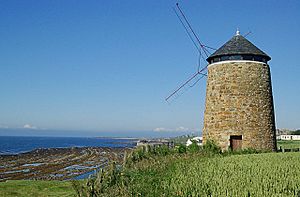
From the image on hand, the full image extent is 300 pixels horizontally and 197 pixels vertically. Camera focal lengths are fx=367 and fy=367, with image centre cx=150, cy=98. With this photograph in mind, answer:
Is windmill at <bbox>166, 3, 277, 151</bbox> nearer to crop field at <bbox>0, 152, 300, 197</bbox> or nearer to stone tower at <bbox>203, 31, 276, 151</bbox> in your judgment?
stone tower at <bbox>203, 31, 276, 151</bbox>

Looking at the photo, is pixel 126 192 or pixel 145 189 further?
pixel 145 189

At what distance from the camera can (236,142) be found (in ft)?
61.1

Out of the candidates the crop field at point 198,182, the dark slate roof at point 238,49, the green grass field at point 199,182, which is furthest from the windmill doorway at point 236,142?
the green grass field at point 199,182

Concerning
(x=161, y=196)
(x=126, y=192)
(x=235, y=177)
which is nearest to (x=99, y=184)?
(x=126, y=192)

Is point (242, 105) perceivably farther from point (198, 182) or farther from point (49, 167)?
point (49, 167)

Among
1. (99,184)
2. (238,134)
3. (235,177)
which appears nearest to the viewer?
(99,184)

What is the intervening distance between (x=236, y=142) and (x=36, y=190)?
1009cm

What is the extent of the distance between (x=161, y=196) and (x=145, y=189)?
1040 millimetres

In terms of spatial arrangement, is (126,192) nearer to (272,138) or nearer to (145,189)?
(145,189)

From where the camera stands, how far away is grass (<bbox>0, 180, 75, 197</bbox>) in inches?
490

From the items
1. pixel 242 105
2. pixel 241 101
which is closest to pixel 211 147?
pixel 242 105

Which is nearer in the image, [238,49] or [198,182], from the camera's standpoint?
[198,182]

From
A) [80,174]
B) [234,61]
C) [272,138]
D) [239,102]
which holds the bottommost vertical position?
[80,174]

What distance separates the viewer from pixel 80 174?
96.9 ft
